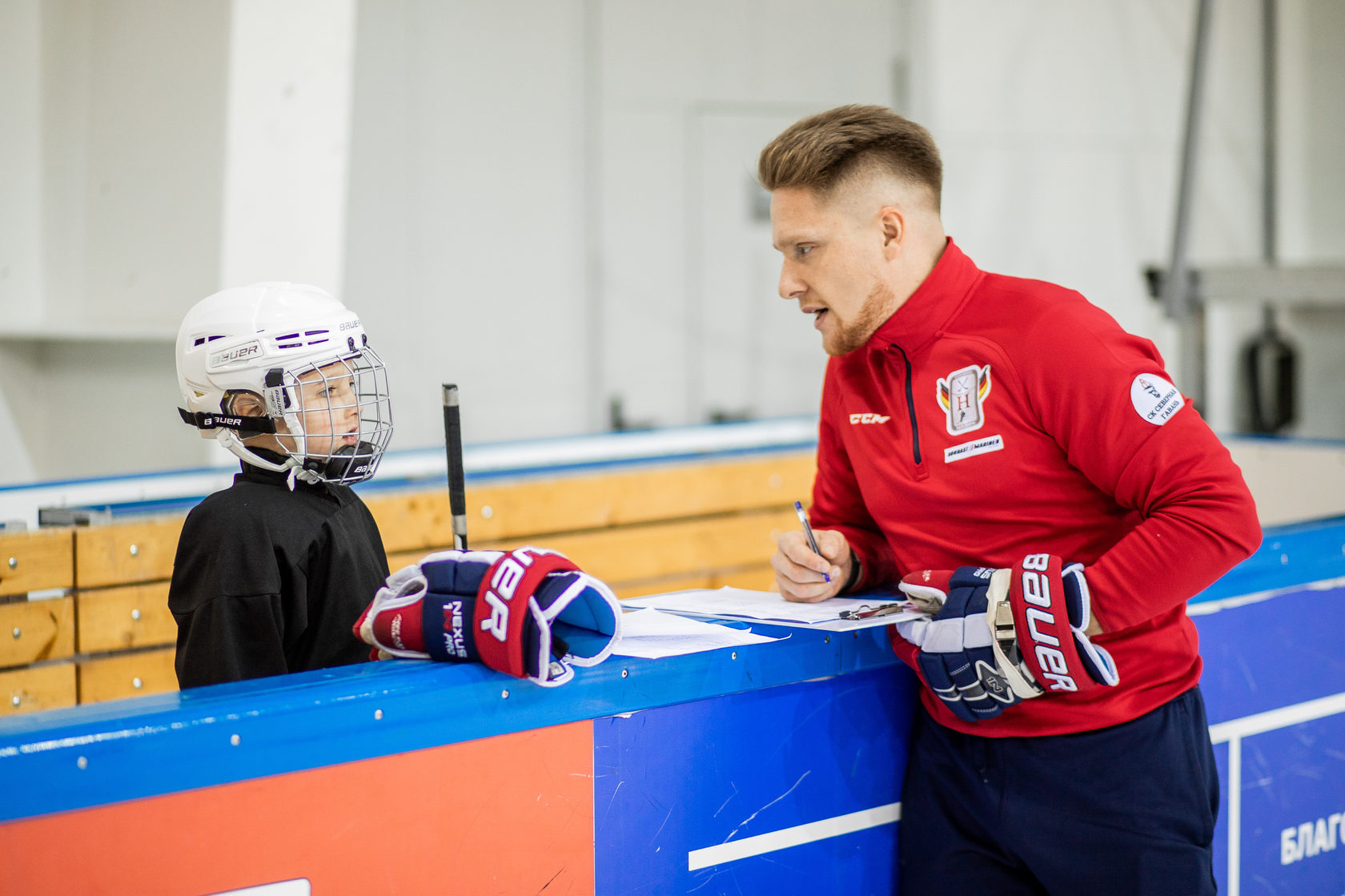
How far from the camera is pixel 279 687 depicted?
1.30 m

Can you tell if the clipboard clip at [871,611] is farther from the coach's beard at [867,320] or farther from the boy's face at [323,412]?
the boy's face at [323,412]

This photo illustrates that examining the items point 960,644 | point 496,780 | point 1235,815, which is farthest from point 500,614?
point 1235,815

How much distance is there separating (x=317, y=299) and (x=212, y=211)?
7.05 feet

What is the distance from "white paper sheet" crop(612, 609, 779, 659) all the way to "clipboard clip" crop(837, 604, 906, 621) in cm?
13

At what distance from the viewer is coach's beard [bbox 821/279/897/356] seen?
5.43 ft

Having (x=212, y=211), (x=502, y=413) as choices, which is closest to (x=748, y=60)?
(x=502, y=413)

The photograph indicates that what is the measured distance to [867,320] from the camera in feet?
5.48

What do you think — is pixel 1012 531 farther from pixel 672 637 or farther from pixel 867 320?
pixel 672 637

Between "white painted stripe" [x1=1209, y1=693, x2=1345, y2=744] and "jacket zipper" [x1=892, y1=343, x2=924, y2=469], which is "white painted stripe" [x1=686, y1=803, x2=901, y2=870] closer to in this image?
"jacket zipper" [x1=892, y1=343, x2=924, y2=469]

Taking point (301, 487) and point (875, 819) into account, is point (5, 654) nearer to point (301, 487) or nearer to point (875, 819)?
point (301, 487)

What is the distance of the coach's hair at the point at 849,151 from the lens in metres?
1.63

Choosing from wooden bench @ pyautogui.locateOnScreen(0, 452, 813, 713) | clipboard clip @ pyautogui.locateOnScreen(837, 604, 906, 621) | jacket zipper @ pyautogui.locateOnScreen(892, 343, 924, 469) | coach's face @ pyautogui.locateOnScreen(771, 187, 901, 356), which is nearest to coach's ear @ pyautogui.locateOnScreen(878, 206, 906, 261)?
coach's face @ pyautogui.locateOnScreen(771, 187, 901, 356)

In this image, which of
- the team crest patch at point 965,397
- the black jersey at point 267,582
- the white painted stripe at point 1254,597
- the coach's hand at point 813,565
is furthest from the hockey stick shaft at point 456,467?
the white painted stripe at point 1254,597

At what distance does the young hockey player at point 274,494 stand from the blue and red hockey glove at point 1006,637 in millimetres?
866
